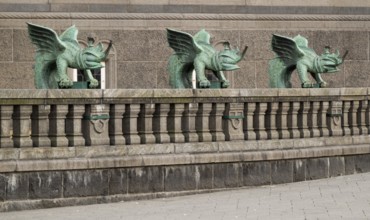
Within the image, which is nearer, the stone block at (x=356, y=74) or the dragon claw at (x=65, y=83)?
the dragon claw at (x=65, y=83)

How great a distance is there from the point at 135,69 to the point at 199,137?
10664 mm

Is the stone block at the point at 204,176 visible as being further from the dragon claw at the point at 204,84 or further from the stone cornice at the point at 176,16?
the stone cornice at the point at 176,16

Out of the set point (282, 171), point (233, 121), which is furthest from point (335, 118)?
point (233, 121)

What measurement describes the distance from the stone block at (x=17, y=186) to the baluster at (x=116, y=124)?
1485 mm

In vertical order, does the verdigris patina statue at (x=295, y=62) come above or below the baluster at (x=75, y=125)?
above

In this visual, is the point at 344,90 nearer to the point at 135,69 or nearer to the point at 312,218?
the point at 312,218

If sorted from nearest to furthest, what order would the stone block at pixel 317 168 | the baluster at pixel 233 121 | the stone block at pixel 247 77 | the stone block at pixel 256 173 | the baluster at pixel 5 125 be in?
the baluster at pixel 5 125 → the stone block at pixel 256 173 → the baluster at pixel 233 121 → the stone block at pixel 317 168 → the stone block at pixel 247 77

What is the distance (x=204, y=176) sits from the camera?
745 inches

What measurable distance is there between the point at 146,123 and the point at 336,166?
340 centimetres

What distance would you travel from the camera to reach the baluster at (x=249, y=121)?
19844 millimetres

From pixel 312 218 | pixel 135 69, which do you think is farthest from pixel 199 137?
pixel 135 69

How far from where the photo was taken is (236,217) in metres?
16.2

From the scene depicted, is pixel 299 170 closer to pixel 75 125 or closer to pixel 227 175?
pixel 227 175

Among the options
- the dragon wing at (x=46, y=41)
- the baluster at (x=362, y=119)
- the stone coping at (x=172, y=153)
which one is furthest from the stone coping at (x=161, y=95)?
the dragon wing at (x=46, y=41)
